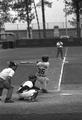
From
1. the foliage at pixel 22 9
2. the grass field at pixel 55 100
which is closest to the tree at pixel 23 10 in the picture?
the foliage at pixel 22 9

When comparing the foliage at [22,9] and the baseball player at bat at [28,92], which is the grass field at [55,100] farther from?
the foliage at [22,9]

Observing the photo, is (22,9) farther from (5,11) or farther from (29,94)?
(29,94)

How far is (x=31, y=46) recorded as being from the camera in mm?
57531

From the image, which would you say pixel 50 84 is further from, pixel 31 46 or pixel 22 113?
pixel 31 46

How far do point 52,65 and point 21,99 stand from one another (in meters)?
15.0

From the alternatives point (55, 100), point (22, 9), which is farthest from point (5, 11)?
point (55, 100)

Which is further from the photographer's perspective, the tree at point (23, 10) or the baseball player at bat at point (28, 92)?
the tree at point (23, 10)

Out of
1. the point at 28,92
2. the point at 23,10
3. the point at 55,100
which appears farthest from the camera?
the point at 23,10

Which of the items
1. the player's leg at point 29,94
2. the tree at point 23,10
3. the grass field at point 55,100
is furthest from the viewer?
the tree at point 23,10

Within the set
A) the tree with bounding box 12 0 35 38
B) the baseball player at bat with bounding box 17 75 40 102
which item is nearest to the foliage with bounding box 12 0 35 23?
the tree with bounding box 12 0 35 38

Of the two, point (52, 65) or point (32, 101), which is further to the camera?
point (52, 65)

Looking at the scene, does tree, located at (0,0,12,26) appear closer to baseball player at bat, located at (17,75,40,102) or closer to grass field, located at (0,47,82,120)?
grass field, located at (0,47,82,120)

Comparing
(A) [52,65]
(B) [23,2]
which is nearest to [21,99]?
(A) [52,65]
